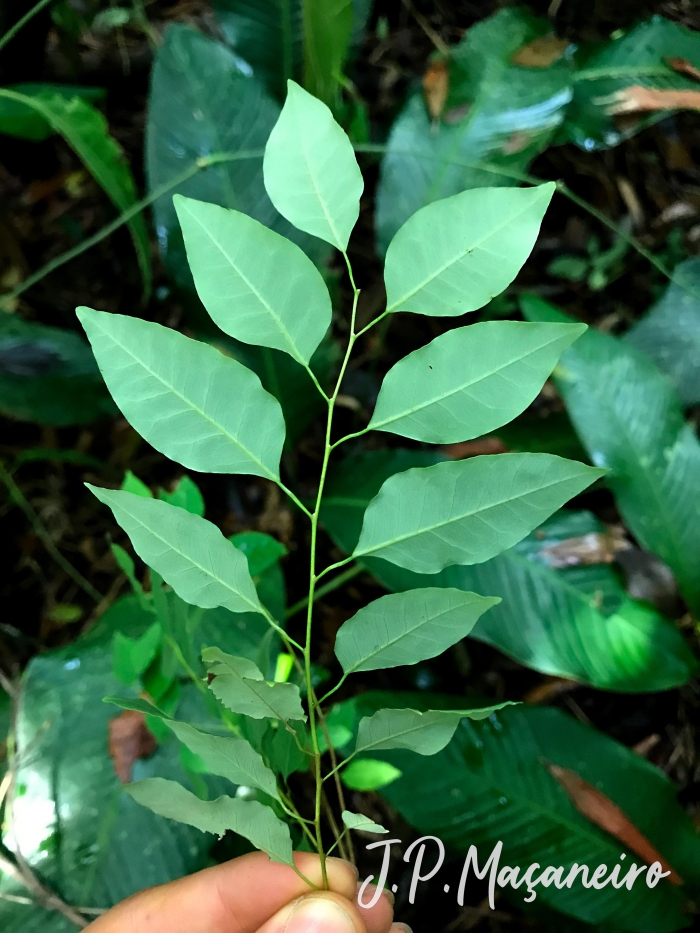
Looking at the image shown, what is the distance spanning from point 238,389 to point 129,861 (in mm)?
618

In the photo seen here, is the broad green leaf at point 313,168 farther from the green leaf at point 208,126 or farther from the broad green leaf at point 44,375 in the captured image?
the broad green leaf at point 44,375

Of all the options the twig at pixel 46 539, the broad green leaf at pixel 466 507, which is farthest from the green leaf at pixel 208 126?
the broad green leaf at pixel 466 507

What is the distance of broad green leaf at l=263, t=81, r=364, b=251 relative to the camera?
0.35 metres

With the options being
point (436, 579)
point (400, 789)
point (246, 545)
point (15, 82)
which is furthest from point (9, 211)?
point (400, 789)

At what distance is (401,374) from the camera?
0.36m

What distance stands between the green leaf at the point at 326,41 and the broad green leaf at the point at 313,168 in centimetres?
56

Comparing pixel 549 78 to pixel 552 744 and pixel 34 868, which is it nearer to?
pixel 552 744

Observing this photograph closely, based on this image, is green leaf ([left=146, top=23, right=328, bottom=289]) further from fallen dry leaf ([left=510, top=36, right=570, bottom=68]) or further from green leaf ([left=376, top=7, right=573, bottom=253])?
fallen dry leaf ([left=510, top=36, right=570, bottom=68])

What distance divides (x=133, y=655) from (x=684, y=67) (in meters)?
1.01

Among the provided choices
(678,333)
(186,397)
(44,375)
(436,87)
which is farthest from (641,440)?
(44,375)

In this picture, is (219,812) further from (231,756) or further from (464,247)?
(464,247)

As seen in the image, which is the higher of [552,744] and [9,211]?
[9,211]

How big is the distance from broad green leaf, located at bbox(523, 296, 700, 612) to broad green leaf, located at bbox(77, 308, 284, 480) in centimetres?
57

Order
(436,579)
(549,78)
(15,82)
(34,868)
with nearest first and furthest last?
(34,868) → (436,579) → (549,78) → (15,82)
